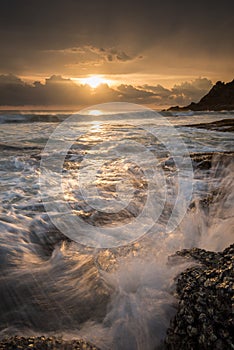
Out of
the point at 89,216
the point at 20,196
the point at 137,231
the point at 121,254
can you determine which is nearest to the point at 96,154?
the point at 20,196

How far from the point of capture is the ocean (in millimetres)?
2348

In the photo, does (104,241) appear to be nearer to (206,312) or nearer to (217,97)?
(206,312)

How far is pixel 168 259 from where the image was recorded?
2.84 metres

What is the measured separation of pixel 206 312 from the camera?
1.67 meters

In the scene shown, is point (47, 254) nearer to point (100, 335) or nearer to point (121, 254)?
point (121, 254)

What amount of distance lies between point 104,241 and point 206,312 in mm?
2195

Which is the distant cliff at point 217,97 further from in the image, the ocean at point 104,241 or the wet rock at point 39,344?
the wet rock at point 39,344

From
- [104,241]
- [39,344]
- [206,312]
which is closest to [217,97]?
[104,241]

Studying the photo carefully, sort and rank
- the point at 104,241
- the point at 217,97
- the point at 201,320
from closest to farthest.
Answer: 1. the point at 201,320
2. the point at 104,241
3. the point at 217,97

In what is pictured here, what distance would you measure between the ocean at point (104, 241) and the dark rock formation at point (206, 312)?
0.39 metres

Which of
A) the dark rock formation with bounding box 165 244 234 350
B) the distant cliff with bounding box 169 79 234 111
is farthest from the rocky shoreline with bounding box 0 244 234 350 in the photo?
the distant cliff with bounding box 169 79 234 111

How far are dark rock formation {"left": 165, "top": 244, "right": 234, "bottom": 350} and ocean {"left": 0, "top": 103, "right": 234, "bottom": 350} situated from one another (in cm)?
39

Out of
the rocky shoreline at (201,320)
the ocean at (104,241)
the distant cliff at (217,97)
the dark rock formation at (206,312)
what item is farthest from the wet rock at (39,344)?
the distant cliff at (217,97)

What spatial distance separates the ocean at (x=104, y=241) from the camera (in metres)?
2.35
